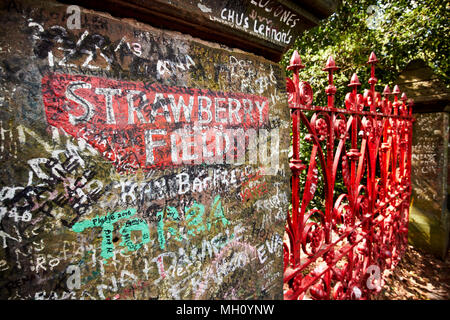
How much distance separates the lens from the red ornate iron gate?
1.54m

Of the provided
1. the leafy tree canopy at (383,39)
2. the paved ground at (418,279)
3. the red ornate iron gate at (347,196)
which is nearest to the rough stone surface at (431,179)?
the paved ground at (418,279)

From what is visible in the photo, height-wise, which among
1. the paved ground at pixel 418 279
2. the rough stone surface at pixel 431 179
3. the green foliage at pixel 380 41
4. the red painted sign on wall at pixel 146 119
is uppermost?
the green foliage at pixel 380 41

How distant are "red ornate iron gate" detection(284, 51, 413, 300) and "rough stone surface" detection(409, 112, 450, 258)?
357 millimetres

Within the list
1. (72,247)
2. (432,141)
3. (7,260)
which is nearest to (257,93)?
(72,247)

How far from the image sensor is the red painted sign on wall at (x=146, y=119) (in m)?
0.75

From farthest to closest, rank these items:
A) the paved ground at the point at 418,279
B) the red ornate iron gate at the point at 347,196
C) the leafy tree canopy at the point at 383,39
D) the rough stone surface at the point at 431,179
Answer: the rough stone surface at the point at 431,179 < the leafy tree canopy at the point at 383,39 < the paved ground at the point at 418,279 < the red ornate iron gate at the point at 347,196

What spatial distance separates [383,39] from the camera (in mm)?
3969

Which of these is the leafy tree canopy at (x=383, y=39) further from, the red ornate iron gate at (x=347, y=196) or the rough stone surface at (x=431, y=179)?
the red ornate iron gate at (x=347, y=196)

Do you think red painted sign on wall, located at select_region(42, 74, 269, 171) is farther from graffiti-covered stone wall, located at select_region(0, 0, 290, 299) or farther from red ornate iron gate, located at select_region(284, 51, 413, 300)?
red ornate iron gate, located at select_region(284, 51, 413, 300)

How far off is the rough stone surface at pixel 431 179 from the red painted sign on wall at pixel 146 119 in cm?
406

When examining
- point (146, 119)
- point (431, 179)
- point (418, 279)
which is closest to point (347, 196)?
point (146, 119)

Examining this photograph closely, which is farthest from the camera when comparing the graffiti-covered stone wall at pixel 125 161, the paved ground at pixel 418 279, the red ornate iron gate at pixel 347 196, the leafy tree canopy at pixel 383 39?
the leafy tree canopy at pixel 383 39

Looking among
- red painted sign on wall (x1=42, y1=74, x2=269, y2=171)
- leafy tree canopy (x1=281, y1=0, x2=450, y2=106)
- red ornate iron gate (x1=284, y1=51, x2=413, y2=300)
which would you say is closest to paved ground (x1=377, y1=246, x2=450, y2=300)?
red ornate iron gate (x1=284, y1=51, x2=413, y2=300)
